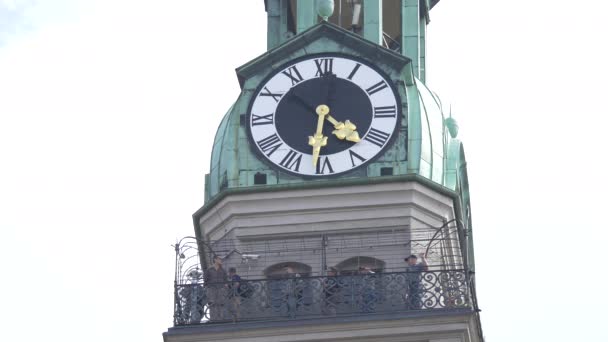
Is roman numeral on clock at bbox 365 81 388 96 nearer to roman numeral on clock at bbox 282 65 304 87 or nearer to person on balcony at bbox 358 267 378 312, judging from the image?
→ roman numeral on clock at bbox 282 65 304 87

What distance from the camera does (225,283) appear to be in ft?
97.5

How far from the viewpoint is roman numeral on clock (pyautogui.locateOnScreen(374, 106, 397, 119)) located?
31562 mm

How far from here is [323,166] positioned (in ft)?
103

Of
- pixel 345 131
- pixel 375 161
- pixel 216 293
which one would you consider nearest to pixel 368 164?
pixel 375 161

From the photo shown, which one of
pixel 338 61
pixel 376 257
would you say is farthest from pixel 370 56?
pixel 376 257

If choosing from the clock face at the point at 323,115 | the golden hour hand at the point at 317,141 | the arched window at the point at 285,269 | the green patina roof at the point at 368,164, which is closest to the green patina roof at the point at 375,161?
the green patina roof at the point at 368,164

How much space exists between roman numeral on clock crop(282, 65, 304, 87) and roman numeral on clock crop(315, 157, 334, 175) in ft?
4.11

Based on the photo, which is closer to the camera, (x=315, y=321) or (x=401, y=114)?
(x=315, y=321)

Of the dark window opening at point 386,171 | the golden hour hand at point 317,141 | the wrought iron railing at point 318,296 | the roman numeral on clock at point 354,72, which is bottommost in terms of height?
the wrought iron railing at point 318,296

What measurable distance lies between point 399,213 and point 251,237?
1947mm

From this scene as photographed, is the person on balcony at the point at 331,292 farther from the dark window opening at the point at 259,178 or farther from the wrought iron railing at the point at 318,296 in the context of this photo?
the dark window opening at the point at 259,178

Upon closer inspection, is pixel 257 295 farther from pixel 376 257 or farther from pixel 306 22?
pixel 306 22

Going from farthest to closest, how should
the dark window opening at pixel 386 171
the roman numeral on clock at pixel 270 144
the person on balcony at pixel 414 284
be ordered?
the roman numeral on clock at pixel 270 144
the dark window opening at pixel 386 171
the person on balcony at pixel 414 284

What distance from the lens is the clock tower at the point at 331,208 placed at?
29375 millimetres
